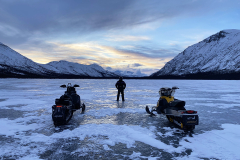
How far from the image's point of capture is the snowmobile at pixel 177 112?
611 centimetres

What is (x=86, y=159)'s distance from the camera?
4227mm

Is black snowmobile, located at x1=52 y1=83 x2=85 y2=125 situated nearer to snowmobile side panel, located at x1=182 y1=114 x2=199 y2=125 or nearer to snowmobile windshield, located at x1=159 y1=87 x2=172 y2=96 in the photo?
snowmobile windshield, located at x1=159 y1=87 x2=172 y2=96

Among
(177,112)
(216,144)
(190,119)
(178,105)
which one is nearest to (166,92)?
(178,105)

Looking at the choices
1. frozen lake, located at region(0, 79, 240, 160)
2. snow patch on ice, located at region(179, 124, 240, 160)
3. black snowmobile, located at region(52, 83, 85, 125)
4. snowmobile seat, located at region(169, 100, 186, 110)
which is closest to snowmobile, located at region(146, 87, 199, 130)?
snowmobile seat, located at region(169, 100, 186, 110)

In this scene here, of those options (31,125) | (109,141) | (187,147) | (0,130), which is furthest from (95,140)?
(0,130)

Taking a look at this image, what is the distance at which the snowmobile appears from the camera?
611cm

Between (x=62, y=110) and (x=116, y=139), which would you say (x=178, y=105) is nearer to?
(x=116, y=139)

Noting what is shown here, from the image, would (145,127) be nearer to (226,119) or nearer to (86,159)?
(86,159)

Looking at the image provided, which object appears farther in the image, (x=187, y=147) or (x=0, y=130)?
(x=0, y=130)

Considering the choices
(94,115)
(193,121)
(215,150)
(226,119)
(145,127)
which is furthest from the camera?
(94,115)

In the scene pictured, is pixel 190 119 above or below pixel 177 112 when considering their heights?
below

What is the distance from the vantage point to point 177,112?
659cm

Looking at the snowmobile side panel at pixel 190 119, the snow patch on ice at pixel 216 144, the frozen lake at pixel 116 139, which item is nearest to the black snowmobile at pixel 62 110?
the frozen lake at pixel 116 139

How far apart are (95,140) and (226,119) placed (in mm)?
6716
